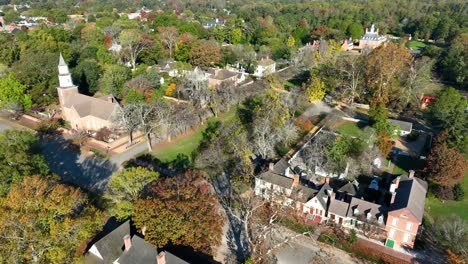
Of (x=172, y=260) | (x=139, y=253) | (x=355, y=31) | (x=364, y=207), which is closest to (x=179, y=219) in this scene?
(x=172, y=260)

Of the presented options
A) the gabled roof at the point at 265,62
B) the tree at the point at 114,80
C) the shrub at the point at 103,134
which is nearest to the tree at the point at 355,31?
the gabled roof at the point at 265,62

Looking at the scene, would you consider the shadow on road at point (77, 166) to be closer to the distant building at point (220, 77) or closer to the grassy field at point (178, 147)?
the grassy field at point (178, 147)

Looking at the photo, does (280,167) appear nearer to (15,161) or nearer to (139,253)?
(139,253)

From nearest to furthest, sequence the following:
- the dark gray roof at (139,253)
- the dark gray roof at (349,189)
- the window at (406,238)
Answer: the dark gray roof at (139,253), the window at (406,238), the dark gray roof at (349,189)

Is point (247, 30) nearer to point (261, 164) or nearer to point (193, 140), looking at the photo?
point (193, 140)

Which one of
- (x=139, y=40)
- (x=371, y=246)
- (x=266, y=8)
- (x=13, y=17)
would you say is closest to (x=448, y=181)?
(x=371, y=246)

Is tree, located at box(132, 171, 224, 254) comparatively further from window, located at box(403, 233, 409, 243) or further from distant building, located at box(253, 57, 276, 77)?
distant building, located at box(253, 57, 276, 77)
